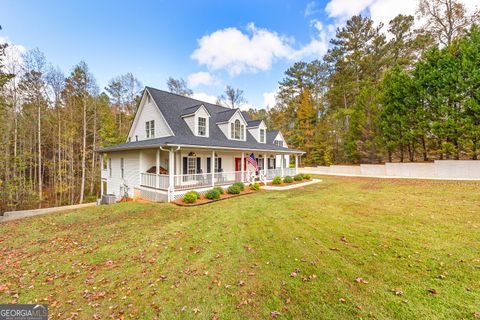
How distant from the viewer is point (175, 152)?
13.5 m

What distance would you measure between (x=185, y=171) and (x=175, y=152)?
1.53 meters

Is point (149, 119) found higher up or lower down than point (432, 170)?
higher up

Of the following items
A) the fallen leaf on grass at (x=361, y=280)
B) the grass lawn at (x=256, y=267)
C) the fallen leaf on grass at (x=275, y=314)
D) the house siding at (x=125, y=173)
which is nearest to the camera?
the fallen leaf on grass at (x=275, y=314)

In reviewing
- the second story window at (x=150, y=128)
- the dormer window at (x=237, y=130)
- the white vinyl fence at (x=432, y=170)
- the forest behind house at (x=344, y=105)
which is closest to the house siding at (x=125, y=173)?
the second story window at (x=150, y=128)

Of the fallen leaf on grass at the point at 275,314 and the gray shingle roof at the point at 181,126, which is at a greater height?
the gray shingle roof at the point at 181,126

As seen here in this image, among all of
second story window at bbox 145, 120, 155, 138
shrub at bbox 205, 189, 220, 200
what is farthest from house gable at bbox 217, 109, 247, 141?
shrub at bbox 205, 189, 220, 200

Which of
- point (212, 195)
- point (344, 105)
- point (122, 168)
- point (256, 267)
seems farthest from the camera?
point (344, 105)

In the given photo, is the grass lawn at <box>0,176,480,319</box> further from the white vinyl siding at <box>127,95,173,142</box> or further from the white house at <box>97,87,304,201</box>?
the white vinyl siding at <box>127,95,173,142</box>

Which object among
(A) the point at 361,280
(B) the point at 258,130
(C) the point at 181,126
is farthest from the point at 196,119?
(A) the point at 361,280

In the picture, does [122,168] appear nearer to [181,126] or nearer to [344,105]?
[181,126]

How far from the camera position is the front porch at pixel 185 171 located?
11.8 metres

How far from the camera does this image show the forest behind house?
55.7ft

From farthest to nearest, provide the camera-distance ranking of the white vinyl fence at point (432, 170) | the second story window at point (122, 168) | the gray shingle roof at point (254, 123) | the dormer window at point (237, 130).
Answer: the gray shingle roof at point (254, 123)
the white vinyl fence at point (432, 170)
the dormer window at point (237, 130)
the second story window at point (122, 168)

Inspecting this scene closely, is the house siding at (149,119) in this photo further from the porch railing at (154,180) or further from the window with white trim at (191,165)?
the porch railing at (154,180)
